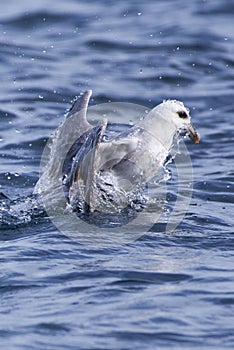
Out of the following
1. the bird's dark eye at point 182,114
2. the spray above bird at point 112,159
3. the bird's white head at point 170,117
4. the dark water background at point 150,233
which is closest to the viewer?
the dark water background at point 150,233

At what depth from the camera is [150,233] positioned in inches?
362

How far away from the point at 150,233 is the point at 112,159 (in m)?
0.95

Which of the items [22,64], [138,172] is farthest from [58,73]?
[138,172]

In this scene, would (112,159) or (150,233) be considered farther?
(112,159)

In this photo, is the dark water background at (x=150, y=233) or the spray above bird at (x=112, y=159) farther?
the spray above bird at (x=112, y=159)

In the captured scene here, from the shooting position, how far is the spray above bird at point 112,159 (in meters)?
9.46

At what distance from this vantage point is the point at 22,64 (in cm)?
1526

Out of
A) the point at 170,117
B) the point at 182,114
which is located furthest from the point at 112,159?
the point at 182,114

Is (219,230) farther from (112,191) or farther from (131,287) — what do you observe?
(131,287)

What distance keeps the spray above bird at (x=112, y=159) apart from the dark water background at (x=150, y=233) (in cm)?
47

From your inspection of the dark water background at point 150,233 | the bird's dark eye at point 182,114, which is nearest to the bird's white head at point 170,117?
the bird's dark eye at point 182,114

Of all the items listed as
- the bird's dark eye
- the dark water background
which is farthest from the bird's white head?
the dark water background

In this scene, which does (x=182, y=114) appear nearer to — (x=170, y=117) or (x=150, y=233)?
(x=170, y=117)

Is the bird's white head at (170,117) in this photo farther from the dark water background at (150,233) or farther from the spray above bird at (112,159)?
the dark water background at (150,233)
